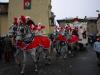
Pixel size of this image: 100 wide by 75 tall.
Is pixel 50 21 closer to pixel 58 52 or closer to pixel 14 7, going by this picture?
pixel 14 7

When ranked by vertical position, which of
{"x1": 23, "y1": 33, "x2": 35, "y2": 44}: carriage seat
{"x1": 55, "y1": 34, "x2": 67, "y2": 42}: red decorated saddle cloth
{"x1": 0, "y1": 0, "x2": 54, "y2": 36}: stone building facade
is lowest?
{"x1": 55, "y1": 34, "x2": 67, "y2": 42}: red decorated saddle cloth

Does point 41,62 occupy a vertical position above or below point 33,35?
below

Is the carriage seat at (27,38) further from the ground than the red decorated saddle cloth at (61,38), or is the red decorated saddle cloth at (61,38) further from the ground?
the carriage seat at (27,38)

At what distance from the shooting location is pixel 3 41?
68.2ft

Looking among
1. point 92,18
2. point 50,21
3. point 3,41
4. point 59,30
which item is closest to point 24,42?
point 3,41

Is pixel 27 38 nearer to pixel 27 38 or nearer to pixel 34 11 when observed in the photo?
pixel 27 38

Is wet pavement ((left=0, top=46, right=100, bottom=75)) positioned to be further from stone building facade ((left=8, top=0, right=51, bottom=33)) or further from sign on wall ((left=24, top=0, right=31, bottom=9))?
sign on wall ((left=24, top=0, right=31, bottom=9))

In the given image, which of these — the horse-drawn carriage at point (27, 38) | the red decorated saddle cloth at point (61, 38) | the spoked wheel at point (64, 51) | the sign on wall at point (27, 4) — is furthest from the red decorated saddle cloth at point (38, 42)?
the sign on wall at point (27, 4)

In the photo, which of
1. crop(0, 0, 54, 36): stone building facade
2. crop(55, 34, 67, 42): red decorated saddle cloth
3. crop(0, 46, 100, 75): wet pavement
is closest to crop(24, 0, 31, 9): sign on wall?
crop(0, 0, 54, 36): stone building facade

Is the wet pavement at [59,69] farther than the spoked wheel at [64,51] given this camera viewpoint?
No

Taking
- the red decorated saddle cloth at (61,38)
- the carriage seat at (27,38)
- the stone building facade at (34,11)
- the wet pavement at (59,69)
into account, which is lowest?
the wet pavement at (59,69)

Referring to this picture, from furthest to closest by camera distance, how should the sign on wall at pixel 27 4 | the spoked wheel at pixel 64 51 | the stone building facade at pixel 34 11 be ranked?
1. the stone building facade at pixel 34 11
2. the sign on wall at pixel 27 4
3. the spoked wheel at pixel 64 51

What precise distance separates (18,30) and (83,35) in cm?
1960

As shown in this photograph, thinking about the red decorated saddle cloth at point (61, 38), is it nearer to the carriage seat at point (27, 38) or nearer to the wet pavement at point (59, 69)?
the wet pavement at point (59, 69)
